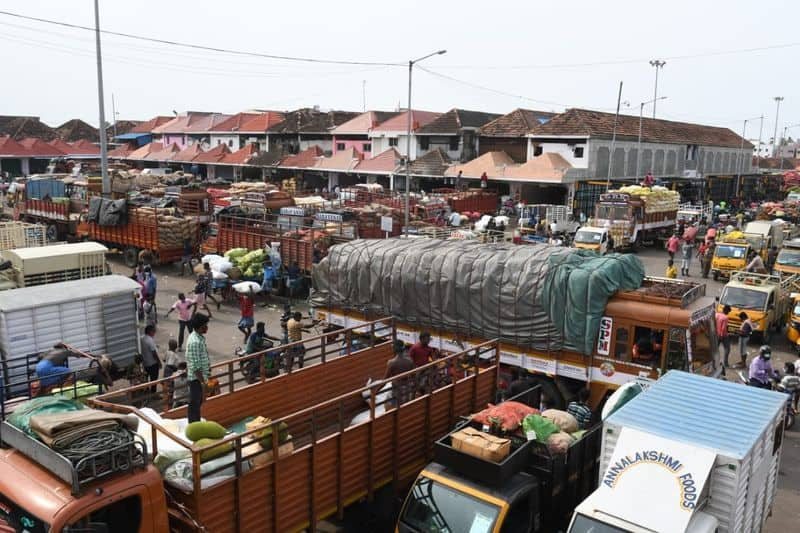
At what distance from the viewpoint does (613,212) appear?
31.8 m

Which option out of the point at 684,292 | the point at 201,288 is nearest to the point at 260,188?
the point at 201,288

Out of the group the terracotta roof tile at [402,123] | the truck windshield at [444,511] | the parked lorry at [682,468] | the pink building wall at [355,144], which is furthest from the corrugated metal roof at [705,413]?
the pink building wall at [355,144]

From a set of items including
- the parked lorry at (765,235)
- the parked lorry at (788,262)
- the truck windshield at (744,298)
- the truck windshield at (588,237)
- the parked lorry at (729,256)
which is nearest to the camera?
the truck windshield at (744,298)

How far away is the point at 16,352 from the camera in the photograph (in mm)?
12250

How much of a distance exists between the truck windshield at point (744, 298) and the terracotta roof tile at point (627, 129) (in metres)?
26.2

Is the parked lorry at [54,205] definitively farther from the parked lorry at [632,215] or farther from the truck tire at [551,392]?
the parked lorry at [632,215]

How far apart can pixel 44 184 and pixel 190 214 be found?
1033 centimetres

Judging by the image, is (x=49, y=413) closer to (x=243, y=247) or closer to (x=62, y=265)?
(x=62, y=265)

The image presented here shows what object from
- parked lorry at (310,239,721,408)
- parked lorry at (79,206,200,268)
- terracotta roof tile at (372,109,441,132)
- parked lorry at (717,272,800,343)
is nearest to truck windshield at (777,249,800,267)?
parked lorry at (717,272,800,343)

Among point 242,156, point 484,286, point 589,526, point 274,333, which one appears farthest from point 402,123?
point 589,526

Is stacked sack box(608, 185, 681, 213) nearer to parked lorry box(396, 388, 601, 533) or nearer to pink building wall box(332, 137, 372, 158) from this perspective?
pink building wall box(332, 137, 372, 158)

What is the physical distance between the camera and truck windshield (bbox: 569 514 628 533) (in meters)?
6.25

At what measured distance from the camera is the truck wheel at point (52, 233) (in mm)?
29219

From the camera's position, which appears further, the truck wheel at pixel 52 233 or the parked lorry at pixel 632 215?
the parked lorry at pixel 632 215
